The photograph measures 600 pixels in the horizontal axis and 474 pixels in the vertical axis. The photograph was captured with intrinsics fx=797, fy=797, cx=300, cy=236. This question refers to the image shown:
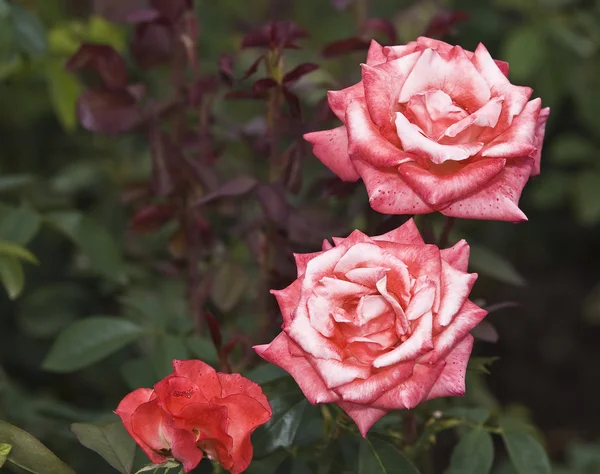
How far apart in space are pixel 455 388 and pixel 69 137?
1.14m

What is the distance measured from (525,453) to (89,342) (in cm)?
46

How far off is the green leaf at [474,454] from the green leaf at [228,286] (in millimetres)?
312

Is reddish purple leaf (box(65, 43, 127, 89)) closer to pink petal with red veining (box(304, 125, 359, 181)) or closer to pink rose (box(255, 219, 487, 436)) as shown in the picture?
pink petal with red veining (box(304, 125, 359, 181))

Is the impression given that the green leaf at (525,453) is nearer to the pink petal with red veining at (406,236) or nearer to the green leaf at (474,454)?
the green leaf at (474,454)

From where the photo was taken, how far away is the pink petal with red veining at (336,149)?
2.07 ft

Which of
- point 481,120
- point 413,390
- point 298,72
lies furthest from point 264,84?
point 413,390

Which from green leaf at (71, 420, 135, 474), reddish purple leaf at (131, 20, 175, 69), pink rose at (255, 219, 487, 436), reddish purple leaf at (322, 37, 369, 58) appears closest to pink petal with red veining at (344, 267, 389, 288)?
pink rose at (255, 219, 487, 436)

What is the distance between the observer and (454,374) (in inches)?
21.6

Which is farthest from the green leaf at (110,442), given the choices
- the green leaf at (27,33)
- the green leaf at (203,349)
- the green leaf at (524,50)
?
the green leaf at (524,50)

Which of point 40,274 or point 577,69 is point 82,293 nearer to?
point 40,274

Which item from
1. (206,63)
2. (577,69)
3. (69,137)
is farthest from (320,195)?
(577,69)

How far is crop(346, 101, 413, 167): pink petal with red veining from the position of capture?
57 cm

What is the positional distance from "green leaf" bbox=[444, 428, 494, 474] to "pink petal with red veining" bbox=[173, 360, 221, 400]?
28 cm

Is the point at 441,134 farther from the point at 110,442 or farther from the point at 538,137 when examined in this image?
the point at 110,442
